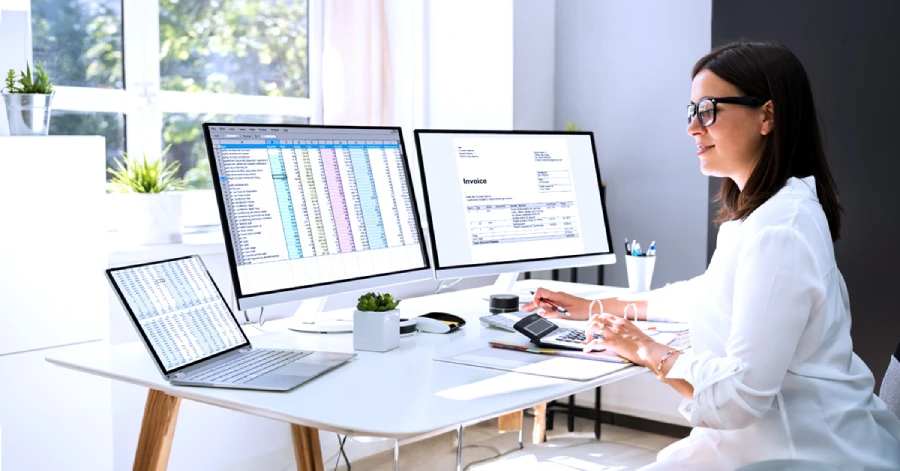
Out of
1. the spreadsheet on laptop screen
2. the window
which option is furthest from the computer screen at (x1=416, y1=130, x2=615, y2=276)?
the window

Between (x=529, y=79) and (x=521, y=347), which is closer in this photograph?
(x=521, y=347)

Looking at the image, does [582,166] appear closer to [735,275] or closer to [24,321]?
[735,275]

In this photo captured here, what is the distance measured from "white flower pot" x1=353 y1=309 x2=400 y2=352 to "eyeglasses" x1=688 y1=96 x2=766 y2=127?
722 millimetres

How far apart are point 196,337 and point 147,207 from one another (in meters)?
1.17

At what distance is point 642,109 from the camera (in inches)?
157

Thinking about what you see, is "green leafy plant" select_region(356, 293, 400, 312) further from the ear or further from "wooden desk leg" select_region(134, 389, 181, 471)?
the ear

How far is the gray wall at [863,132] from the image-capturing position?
296 centimetres

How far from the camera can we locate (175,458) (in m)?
2.80

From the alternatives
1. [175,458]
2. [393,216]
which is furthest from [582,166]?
[175,458]

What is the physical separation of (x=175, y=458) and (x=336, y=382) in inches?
52.6

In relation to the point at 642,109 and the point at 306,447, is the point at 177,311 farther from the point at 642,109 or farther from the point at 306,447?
the point at 642,109

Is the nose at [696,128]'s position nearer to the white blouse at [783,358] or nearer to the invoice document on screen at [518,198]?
the white blouse at [783,358]

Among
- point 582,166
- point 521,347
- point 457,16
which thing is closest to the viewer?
point 521,347

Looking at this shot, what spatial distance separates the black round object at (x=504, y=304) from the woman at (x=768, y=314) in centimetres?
55
